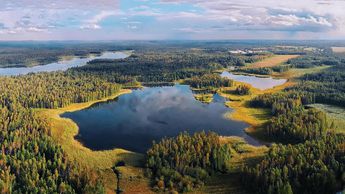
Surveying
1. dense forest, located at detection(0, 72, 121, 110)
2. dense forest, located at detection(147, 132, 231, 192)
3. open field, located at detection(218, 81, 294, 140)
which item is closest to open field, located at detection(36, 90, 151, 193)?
dense forest, located at detection(147, 132, 231, 192)

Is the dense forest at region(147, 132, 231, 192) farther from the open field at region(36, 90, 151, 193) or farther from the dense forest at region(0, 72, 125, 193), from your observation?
the dense forest at region(0, 72, 125, 193)

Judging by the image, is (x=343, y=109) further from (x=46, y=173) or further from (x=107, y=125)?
(x=46, y=173)

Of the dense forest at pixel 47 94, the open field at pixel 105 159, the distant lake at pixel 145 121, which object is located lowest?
the open field at pixel 105 159

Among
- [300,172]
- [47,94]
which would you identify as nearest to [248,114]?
[300,172]

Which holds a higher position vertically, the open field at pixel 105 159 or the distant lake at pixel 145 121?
the distant lake at pixel 145 121

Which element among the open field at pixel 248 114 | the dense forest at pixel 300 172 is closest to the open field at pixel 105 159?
the dense forest at pixel 300 172

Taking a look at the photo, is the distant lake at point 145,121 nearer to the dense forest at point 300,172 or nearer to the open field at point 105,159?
the open field at point 105,159

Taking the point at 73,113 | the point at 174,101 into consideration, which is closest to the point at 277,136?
the point at 174,101
